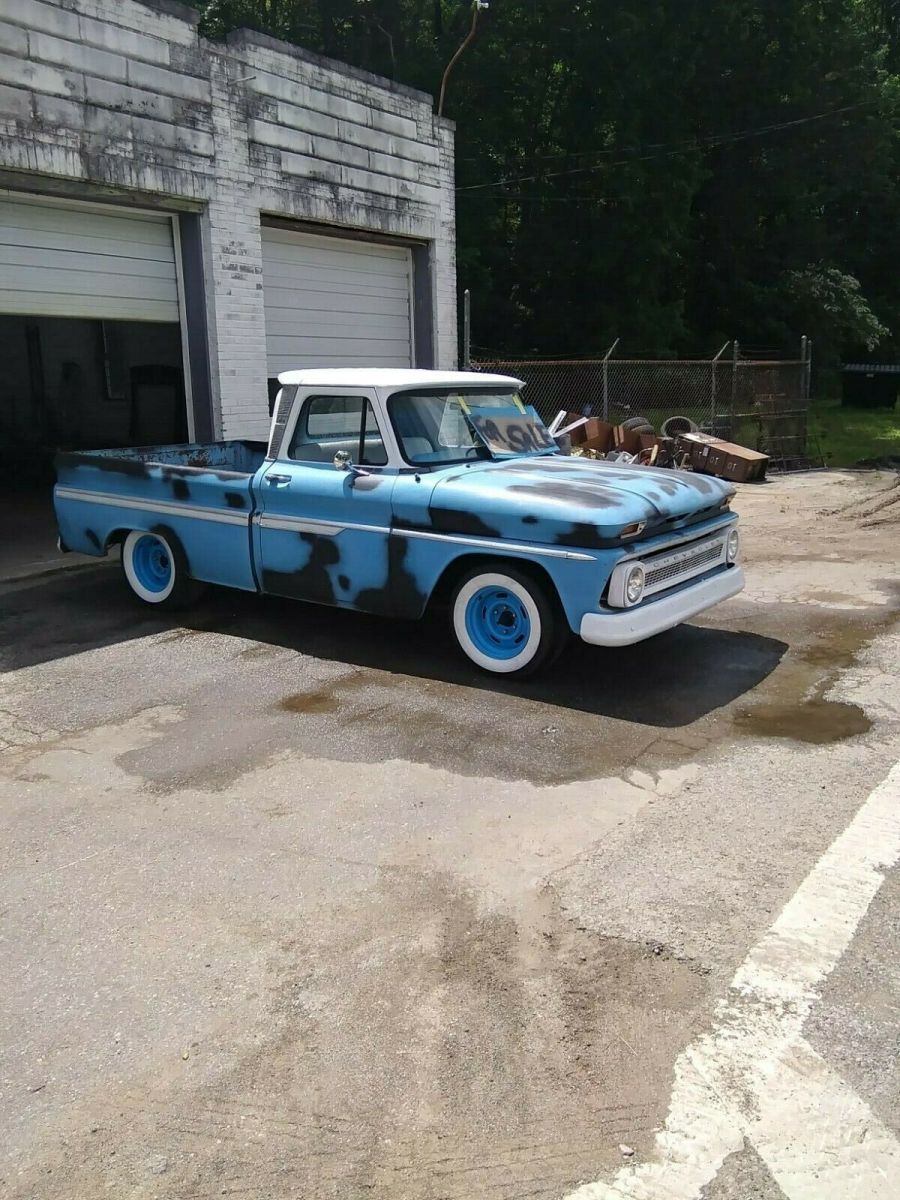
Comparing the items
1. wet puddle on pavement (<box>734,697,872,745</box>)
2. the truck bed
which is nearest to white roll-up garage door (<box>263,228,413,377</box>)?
the truck bed

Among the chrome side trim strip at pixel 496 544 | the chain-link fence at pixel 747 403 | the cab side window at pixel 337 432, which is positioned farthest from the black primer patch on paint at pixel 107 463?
the chain-link fence at pixel 747 403

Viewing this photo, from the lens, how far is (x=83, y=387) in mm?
19453

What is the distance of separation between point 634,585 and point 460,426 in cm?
183

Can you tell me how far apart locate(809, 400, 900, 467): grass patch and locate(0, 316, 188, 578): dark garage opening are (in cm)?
1291

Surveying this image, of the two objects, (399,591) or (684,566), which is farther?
(399,591)

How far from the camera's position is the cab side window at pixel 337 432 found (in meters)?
6.35

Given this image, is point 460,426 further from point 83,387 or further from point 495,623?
point 83,387

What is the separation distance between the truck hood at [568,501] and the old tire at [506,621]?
0.91ft

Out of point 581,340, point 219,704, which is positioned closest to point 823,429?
point 581,340

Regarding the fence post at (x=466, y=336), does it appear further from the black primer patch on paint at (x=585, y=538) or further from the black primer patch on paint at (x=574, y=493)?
the black primer patch on paint at (x=585, y=538)

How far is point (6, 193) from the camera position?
360 inches

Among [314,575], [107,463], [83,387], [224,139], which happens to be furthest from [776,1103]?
[83,387]

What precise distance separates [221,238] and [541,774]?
8.24m

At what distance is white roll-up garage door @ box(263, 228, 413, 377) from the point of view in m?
12.0
